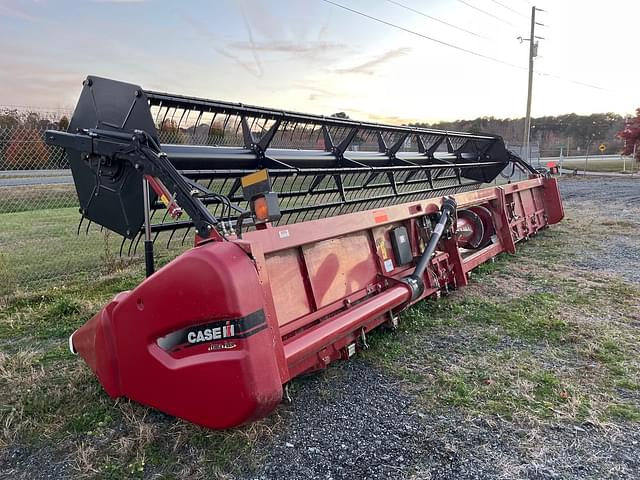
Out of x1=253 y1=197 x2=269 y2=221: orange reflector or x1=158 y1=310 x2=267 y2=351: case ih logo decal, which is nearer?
x1=158 y1=310 x2=267 y2=351: case ih logo decal

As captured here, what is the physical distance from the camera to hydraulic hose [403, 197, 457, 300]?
11.1 feet

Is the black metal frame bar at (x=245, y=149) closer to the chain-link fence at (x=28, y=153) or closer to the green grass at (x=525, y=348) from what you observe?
the green grass at (x=525, y=348)

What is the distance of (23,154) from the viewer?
6.48 metres

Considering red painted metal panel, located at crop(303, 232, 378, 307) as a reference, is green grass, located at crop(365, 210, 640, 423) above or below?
below

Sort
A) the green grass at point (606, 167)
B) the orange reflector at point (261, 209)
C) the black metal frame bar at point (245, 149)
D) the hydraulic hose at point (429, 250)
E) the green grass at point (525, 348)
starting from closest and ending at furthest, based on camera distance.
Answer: the orange reflector at point (261, 209)
the green grass at point (525, 348)
the black metal frame bar at point (245, 149)
the hydraulic hose at point (429, 250)
the green grass at point (606, 167)

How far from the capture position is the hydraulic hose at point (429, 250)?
3.40m

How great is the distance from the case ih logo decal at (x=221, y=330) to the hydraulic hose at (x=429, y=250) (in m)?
1.55

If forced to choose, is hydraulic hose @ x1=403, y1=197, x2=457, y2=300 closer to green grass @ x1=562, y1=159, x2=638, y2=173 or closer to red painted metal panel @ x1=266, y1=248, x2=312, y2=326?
red painted metal panel @ x1=266, y1=248, x2=312, y2=326

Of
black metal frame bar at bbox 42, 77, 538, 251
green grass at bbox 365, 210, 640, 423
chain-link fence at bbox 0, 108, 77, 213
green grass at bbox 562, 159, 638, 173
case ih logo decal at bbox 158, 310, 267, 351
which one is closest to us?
case ih logo decal at bbox 158, 310, 267, 351

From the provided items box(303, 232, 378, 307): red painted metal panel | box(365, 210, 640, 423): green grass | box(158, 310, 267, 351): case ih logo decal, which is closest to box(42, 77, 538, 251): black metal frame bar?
box(158, 310, 267, 351): case ih logo decal

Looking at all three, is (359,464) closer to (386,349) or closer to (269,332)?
(269,332)

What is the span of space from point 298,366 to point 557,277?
3813 mm

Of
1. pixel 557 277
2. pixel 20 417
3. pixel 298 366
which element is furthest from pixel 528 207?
pixel 20 417

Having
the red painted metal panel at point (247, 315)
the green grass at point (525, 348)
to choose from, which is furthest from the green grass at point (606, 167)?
the red painted metal panel at point (247, 315)
